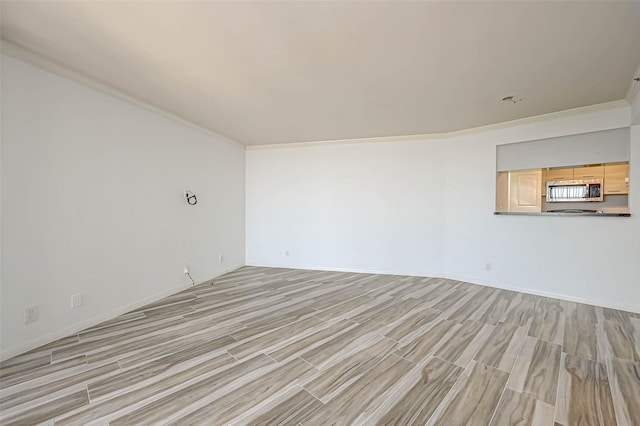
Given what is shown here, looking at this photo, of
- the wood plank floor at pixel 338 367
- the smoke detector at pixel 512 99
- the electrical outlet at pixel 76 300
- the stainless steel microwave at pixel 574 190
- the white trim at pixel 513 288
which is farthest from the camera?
the stainless steel microwave at pixel 574 190

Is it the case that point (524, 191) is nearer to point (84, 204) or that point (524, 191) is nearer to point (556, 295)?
point (556, 295)

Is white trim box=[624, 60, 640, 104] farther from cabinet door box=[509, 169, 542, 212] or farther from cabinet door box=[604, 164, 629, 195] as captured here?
cabinet door box=[604, 164, 629, 195]

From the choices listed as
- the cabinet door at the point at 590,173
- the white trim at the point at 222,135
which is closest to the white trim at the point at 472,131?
the white trim at the point at 222,135

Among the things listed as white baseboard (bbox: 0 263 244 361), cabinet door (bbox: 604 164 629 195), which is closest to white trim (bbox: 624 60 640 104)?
cabinet door (bbox: 604 164 629 195)

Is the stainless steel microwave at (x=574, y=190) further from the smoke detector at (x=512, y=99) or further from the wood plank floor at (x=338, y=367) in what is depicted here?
the smoke detector at (x=512, y=99)

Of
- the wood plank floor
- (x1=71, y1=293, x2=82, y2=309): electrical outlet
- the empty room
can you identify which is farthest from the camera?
(x1=71, y1=293, x2=82, y2=309): electrical outlet

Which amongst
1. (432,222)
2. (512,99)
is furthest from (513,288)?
(512,99)

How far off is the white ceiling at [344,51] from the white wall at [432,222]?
121 cm

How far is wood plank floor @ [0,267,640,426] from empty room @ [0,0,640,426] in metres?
0.02

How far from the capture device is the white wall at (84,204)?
216 centimetres

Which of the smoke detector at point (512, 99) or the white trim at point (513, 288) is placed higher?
the smoke detector at point (512, 99)

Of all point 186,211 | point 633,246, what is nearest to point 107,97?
point 186,211

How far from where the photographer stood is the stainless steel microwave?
4859 mm

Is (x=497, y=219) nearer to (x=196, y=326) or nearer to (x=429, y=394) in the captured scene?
(x=429, y=394)
